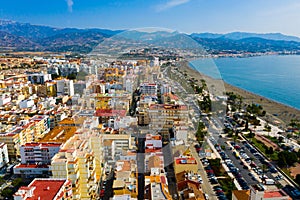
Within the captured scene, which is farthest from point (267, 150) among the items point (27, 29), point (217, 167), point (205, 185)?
point (27, 29)

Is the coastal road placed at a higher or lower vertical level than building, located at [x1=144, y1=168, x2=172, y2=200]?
lower

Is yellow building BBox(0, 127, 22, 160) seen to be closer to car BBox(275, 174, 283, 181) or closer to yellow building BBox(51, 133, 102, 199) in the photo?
yellow building BBox(51, 133, 102, 199)

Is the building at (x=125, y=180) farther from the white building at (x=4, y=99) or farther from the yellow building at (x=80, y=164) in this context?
the white building at (x=4, y=99)

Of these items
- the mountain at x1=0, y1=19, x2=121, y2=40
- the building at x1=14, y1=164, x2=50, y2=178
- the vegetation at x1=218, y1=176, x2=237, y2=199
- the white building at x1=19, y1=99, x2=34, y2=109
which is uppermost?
the mountain at x1=0, y1=19, x2=121, y2=40

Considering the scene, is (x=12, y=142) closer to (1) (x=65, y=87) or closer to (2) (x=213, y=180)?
(2) (x=213, y=180)

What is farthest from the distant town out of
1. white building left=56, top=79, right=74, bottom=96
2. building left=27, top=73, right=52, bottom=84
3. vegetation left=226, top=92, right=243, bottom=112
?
building left=27, top=73, right=52, bottom=84

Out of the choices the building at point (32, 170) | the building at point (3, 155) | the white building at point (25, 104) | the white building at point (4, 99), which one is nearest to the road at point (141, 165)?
the building at point (32, 170)

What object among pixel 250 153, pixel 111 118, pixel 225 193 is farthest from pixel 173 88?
pixel 225 193
